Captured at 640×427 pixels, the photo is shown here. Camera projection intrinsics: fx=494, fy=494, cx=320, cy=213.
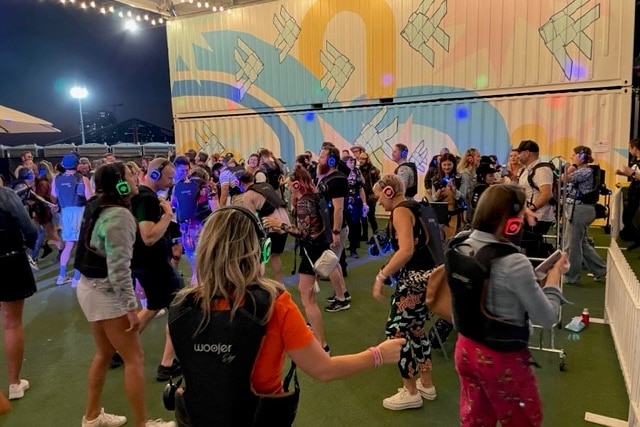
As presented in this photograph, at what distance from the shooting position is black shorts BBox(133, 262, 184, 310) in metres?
3.69

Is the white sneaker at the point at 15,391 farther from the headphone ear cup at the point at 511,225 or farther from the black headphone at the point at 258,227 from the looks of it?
the headphone ear cup at the point at 511,225

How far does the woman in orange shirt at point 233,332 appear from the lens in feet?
4.98

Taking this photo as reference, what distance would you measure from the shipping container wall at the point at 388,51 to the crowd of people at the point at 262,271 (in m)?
3.44

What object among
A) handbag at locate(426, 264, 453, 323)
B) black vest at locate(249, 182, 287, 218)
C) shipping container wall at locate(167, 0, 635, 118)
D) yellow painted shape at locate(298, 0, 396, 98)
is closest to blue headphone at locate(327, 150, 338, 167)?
black vest at locate(249, 182, 287, 218)

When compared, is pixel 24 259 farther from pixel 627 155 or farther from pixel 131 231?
pixel 627 155

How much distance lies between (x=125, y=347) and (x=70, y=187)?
5.16 m

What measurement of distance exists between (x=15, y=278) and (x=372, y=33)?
9821 millimetres

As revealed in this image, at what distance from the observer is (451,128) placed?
10.9m

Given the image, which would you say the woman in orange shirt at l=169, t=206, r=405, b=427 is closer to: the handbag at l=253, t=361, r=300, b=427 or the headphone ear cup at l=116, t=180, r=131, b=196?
the handbag at l=253, t=361, r=300, b=427

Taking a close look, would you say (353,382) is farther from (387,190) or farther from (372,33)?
(372,33)

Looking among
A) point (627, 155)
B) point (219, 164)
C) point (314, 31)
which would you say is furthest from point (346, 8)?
point (627, 155)

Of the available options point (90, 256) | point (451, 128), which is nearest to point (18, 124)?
point (90, 256)

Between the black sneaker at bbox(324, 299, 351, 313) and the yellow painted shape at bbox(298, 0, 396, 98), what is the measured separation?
23.0 feet

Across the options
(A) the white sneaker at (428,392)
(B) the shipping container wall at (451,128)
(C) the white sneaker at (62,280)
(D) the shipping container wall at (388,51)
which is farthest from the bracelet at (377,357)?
(D) the shipping container wall at (388,51)
